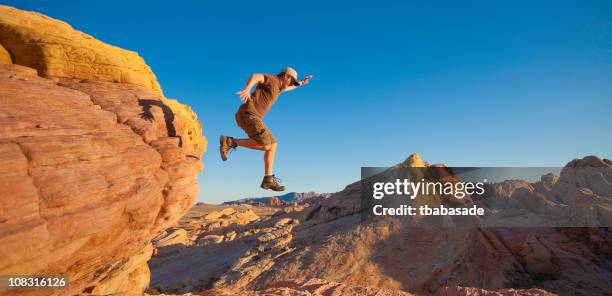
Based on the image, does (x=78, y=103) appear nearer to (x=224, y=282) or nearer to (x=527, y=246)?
(x=224, y=282)

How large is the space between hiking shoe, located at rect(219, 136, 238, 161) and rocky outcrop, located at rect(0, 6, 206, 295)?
802mm

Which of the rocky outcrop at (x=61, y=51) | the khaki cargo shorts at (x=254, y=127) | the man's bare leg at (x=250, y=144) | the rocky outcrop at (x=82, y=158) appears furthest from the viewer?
the man's bare leg at (x=250, y=144)

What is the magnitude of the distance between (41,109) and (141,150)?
67.0 inches

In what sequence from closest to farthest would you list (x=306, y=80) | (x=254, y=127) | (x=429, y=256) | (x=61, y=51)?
1. (x=254, y=127)
2. (x=61, y=51)
3. (x=306, y=80)
4. (x=429, y=256)

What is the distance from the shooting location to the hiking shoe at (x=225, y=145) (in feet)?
25.2

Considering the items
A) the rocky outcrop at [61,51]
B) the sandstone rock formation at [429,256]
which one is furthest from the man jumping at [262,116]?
the rocky outcrop at [61,51]

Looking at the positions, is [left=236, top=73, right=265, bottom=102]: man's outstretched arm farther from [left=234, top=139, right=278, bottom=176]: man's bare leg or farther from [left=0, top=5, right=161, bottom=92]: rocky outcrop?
[left=0, top=5, right=161, bottom=92]: rocky outcrop

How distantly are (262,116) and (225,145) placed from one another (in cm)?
109

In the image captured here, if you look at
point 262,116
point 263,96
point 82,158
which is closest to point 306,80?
point 263,96

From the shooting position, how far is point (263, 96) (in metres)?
7.39

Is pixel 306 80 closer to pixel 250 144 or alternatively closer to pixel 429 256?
pixel 250 144

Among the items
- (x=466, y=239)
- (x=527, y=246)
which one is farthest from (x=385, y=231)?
(x=527, y=246)

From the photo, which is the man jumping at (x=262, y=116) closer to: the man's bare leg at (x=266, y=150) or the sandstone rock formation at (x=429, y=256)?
the man's bare leg at (x=266, y=150)

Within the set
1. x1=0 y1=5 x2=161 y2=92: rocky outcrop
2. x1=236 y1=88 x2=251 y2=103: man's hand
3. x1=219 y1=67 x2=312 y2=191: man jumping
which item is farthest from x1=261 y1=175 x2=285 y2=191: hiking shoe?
x1=0 y1=5 x2=161 y2=92: rocky outcrop
